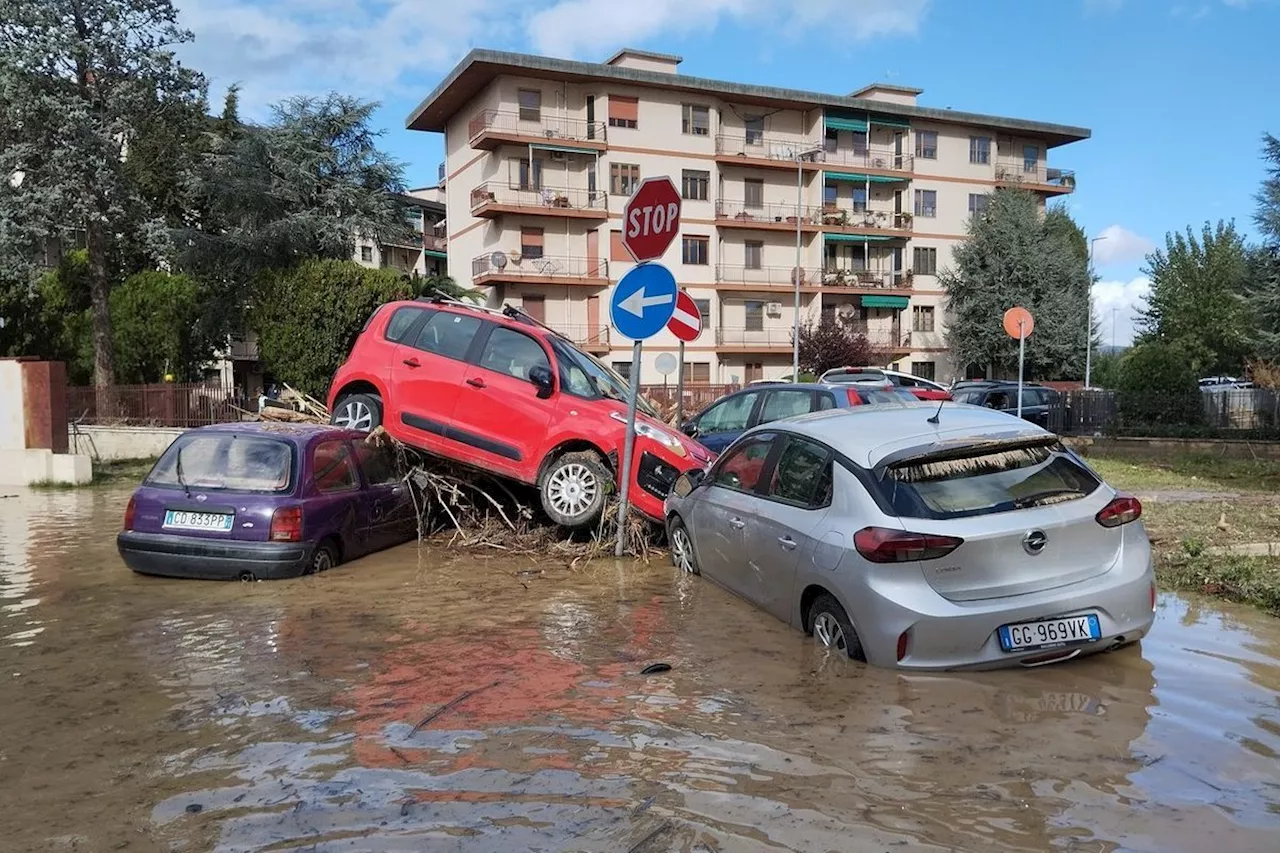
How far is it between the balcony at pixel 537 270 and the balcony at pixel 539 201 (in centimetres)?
204

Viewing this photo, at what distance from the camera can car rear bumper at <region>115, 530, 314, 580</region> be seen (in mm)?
7914

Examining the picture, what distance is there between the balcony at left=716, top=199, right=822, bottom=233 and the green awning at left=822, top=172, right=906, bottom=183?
7.20ft

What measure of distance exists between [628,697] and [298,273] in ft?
81.1

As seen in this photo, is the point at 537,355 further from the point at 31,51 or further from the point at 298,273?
the point at 31,51

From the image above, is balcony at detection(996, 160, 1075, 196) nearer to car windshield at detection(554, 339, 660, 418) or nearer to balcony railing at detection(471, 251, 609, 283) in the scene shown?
balcony railing at detection(471, 251, 609, 283)

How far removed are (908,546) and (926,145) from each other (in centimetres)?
5522

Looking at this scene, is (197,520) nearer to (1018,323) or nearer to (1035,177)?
(1018,323)

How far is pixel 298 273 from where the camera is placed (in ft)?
88.6

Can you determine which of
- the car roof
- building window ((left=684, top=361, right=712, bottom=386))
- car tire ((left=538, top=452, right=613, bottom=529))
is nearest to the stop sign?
car tire ((left=538, top=452, right=613, bottom=529))

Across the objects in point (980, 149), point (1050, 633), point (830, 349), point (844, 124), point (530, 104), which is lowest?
point (1050, 633)

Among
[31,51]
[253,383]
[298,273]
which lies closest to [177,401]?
[298,273]

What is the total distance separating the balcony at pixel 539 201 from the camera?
4419 cm

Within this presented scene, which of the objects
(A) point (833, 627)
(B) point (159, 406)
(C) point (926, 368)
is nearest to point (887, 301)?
(C) point (926, 368)

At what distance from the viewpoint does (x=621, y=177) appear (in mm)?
46875
